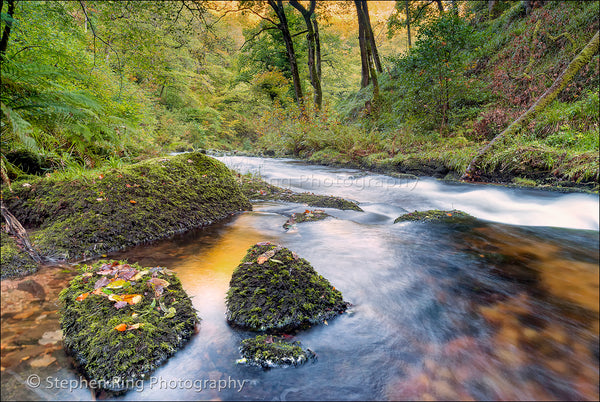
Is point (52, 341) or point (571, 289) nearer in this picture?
point (52, 341)

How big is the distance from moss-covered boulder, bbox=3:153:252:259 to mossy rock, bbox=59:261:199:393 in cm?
90

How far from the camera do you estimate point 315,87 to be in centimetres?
1563

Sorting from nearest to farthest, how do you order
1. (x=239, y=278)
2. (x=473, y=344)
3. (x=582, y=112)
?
(x=473, y=344) → (x=239, y=278) → (x=582, y=112)

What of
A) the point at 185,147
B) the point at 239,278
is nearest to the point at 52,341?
the point at 239,278

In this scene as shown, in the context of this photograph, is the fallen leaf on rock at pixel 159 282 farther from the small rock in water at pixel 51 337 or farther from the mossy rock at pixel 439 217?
the mossy rock at pixel 439 217

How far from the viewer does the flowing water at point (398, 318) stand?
5.35ft

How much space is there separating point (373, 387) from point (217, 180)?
3.95 meters

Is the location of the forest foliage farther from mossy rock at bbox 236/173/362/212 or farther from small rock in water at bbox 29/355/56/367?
mossy rock at bbox 236/173/362/212

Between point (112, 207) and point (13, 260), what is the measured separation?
3.35ft

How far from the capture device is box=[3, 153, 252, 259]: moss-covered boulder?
3.02 metres

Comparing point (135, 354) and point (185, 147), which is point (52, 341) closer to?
point (135, 354)

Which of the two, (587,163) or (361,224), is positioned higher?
(587,163)

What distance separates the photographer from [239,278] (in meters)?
2.35

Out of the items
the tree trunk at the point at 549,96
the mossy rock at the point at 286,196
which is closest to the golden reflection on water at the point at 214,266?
the mossy rock at the point at 286,196
